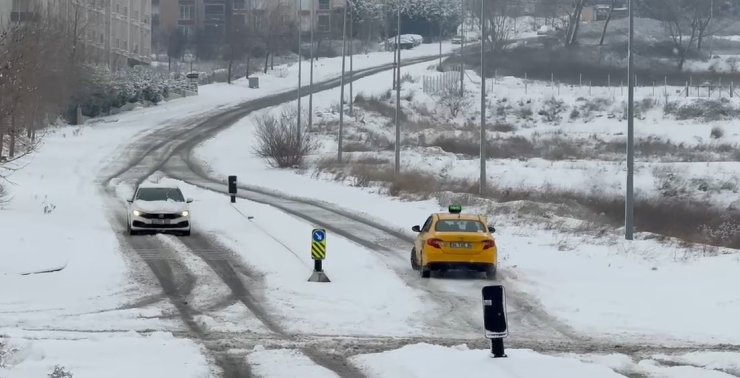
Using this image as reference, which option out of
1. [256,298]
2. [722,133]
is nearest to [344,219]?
[256,298]

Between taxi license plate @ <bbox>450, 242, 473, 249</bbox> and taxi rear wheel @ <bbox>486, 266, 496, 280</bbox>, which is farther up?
taxi license plate @ <bbox>450, 242, 473, 249</bbox>

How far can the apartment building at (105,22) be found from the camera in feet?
274

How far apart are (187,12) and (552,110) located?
228ft

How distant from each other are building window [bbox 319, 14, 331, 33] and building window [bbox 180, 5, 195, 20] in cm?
1601

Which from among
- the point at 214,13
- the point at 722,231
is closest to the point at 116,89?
the point at 214,13

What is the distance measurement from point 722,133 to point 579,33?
6665 cm

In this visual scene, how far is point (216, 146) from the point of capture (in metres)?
73.9

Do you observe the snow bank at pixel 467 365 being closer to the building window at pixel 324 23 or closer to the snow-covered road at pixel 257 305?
the snow-covered road at pixel 257 305

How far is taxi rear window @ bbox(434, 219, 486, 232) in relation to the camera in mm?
25516

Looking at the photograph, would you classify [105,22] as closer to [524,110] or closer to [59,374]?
[524,110]

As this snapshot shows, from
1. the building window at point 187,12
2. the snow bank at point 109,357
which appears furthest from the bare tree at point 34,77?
the building window at point 187,12

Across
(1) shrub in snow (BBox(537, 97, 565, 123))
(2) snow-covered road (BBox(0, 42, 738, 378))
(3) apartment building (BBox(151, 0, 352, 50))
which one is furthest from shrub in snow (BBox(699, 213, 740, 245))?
(3) apartment building (BBox(151, 0, 352, 50))

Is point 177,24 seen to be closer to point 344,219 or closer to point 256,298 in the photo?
point 344,219

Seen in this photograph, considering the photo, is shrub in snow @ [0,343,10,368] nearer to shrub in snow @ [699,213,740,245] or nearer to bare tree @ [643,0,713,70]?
shrub in snow @ [699,213,740,245]
